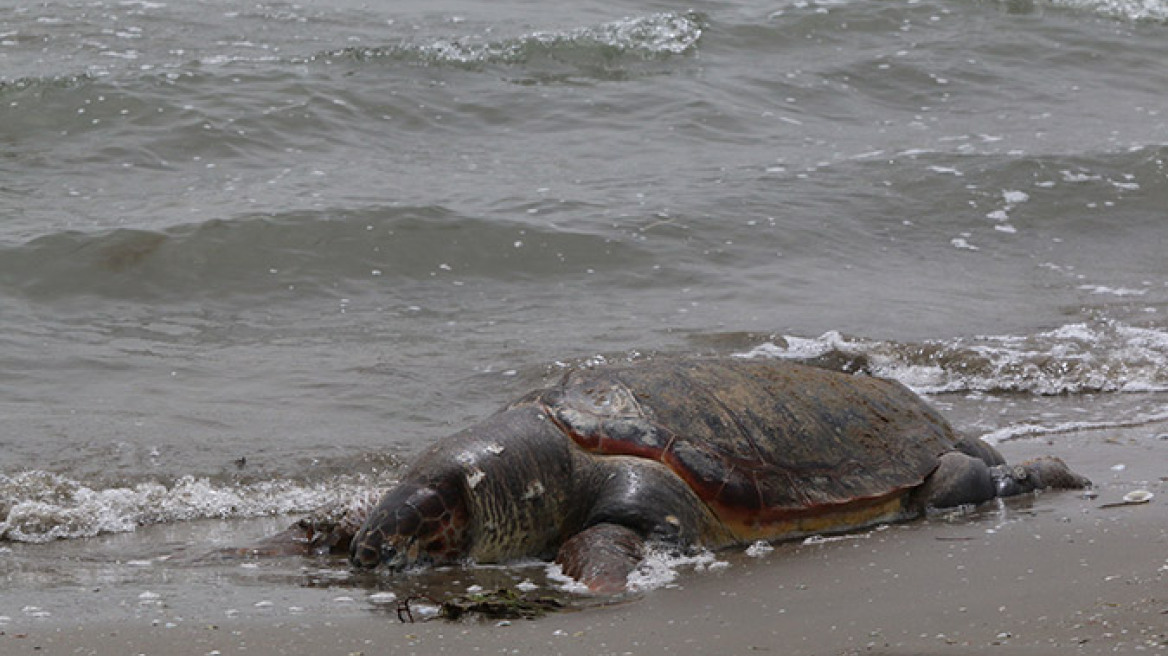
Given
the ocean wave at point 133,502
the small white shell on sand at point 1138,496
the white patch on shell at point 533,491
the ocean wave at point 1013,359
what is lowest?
the ocean wave at point 1013,359

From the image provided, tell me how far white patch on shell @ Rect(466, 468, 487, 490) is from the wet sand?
2.06 feet

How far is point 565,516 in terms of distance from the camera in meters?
4.86

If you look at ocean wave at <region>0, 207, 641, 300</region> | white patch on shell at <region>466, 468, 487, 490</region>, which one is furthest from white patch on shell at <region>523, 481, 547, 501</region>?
ocean wave at <region>0, 207, 641, 300</region>

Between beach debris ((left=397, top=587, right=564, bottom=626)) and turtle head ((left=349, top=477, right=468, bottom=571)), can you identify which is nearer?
beach debris ((left=397, top=587, right=564, bottom=626))

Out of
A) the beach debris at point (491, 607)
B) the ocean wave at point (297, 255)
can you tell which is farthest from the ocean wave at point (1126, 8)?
the beach debris at point (491, 607)

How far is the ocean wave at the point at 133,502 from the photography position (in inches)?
206

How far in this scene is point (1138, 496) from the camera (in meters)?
5.06

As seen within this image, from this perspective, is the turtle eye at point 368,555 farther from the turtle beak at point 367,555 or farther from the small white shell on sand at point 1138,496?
the small white shell on sand at point 1138,496

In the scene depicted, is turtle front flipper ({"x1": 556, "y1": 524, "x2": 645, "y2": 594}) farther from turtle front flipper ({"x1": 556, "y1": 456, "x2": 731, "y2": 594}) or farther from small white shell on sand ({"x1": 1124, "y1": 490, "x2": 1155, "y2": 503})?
small white shell on sand ({"x1": 1124, "y1": 490, "x2": 1155, "y2": 503})

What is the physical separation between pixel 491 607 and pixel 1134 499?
2.34m

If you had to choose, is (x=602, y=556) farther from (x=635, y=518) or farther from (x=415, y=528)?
(x=415, y=528)

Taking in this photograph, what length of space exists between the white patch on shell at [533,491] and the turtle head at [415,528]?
217mm

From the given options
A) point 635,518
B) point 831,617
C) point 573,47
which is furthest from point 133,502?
point 573,47

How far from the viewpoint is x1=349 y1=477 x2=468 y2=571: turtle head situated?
4555mm
